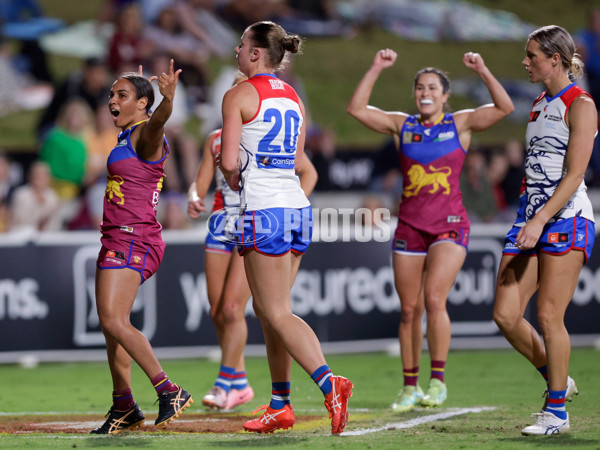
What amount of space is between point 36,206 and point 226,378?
6.11m

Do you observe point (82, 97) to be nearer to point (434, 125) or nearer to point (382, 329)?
point (382, 329)

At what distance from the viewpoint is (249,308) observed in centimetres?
1123

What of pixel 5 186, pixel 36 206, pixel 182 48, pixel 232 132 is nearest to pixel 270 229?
pixel 232 132

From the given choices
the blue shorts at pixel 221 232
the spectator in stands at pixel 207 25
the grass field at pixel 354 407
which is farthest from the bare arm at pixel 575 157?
the spectator in stands at pixel 207 25

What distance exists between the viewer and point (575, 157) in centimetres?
566

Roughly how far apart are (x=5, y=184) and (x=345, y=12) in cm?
792

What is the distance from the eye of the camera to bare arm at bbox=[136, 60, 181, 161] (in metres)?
5.58

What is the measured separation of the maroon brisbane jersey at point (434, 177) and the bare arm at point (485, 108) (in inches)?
4.6

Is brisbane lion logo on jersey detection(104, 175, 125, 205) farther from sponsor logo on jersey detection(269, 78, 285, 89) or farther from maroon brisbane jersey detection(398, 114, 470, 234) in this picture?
maroon brisbane jersey detection(398, 114, 470, 234)

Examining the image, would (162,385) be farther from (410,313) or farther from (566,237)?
(566,237)

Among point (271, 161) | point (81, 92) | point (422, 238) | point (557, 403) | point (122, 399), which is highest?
point (81, 92)

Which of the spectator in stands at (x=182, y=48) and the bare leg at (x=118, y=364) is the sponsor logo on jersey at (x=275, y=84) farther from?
the spectator in stands at (x=182, y=48)

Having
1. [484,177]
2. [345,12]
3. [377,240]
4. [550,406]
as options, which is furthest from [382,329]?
[345,12]

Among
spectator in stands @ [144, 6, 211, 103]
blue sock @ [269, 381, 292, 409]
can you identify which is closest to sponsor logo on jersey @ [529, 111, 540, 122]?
blue sock @ [269, 381, 292, 409]
